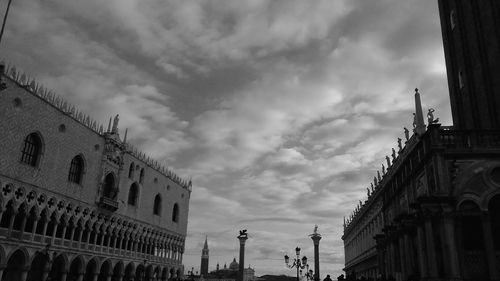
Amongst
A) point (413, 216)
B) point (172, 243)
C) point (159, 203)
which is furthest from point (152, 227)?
point (413, 216)

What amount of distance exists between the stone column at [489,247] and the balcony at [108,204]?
3607 centimetres

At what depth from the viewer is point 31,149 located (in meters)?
35.1

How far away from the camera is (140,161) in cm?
5331

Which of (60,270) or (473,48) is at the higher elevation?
(473,48)

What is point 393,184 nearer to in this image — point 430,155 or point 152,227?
point 430,155

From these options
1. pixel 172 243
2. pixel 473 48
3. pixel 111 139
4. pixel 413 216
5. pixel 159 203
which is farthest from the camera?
pixel 172 243

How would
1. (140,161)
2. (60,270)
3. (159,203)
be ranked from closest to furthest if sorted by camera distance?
(60,270), (140,161), (159,203)

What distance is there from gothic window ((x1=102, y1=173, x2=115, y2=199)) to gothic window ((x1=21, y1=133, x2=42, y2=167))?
443 inches

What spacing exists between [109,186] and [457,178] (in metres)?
37.6

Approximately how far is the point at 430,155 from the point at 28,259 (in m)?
30.9

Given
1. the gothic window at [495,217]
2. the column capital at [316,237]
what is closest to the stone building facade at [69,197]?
the column capital at [316,237]

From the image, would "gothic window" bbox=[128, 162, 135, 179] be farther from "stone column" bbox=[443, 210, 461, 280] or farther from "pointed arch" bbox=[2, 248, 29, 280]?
"stone column" bbox=[443, 210, 461, 280]

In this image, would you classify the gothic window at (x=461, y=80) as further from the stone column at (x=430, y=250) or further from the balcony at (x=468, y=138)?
the stone column at (x=430, y=250)

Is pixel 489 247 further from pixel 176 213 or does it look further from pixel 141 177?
pixel 176 213
